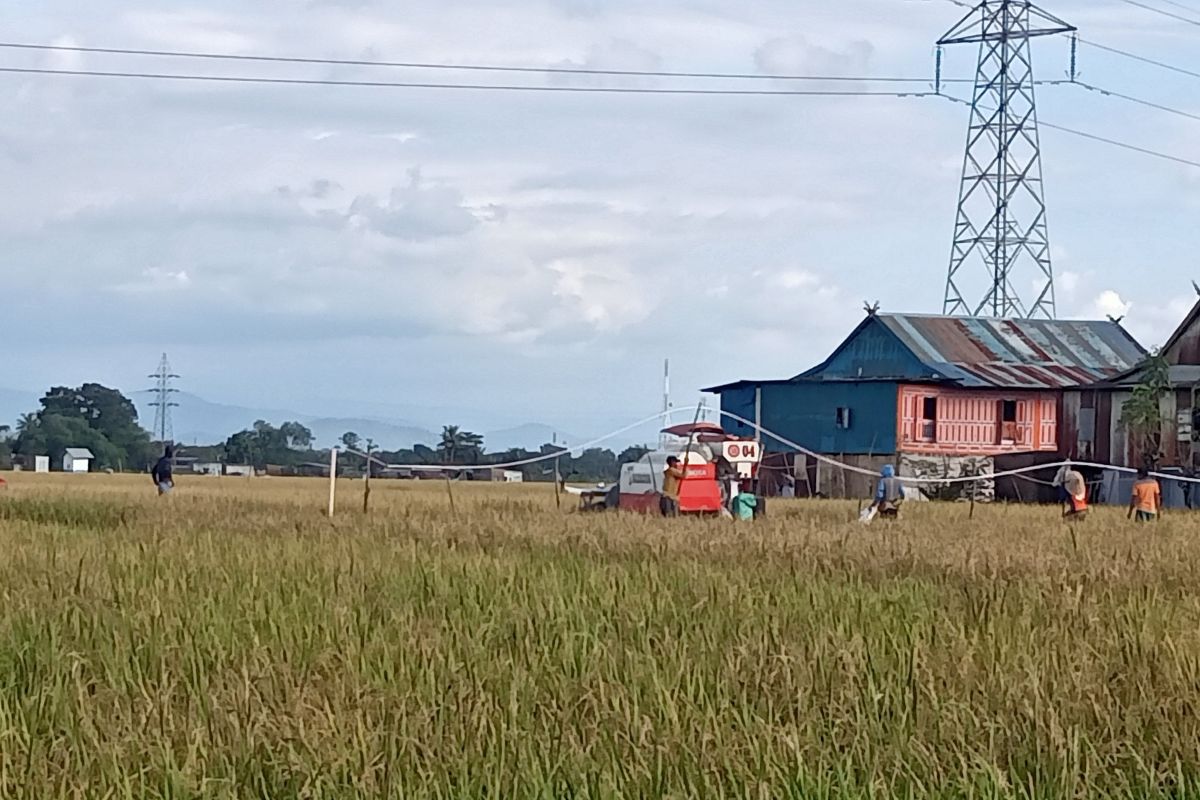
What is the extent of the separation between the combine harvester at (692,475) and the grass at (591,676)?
Result: 9540mm

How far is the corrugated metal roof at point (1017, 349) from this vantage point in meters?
50.5

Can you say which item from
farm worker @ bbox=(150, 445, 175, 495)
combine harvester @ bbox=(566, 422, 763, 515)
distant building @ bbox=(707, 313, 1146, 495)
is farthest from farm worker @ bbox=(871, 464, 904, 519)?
distant building @ bbox=(707, 313, 1146, 495)

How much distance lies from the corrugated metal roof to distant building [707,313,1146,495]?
5cm

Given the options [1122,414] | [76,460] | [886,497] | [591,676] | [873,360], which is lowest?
[591,676]

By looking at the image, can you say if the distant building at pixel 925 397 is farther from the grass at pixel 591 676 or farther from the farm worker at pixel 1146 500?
the grass at pixel 591 676

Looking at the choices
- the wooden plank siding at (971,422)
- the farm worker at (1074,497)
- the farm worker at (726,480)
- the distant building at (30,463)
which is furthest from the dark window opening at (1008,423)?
the distant building at (30,463)

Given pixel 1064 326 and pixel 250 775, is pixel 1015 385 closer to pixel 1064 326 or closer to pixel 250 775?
pixel 1064 326

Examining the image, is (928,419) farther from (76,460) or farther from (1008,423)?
(76,460)

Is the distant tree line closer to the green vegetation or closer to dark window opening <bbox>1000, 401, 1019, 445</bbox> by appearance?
the green vegetation

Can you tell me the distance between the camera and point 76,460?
A: 81.6 metres

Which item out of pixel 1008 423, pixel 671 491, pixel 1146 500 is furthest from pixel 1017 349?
pixel 671 491

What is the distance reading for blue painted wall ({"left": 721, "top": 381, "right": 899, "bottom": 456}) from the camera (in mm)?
49219

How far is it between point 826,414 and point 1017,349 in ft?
20.6

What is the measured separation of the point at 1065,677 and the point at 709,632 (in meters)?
2.03
